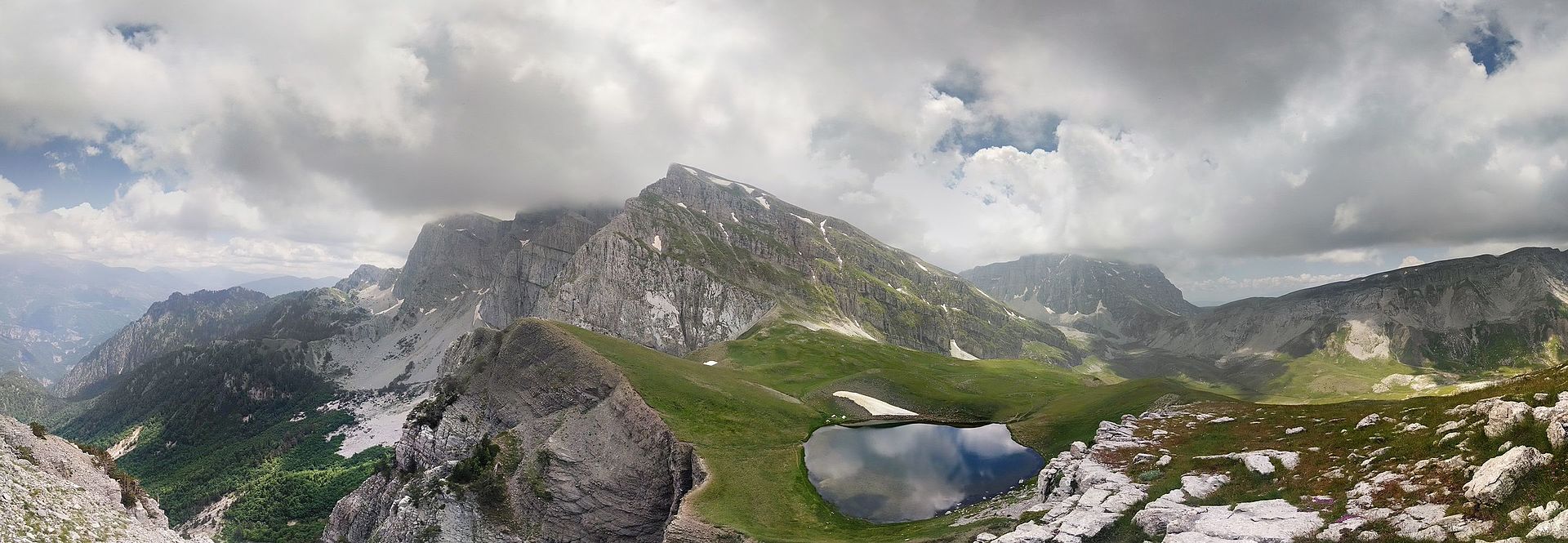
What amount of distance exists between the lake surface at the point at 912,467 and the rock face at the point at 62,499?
155 ft

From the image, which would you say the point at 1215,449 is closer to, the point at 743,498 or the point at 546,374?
the point at 743,498

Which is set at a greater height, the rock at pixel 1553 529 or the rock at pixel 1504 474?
the rock at pixel 1504 474

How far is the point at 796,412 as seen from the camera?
73.0 metres

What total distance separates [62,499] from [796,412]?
59.9 m

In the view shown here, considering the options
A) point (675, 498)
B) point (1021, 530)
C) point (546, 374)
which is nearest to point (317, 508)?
point (546, 374)

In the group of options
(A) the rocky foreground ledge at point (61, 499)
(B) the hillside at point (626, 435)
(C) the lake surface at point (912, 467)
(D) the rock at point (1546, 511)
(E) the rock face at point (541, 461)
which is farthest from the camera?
(E) the rock face at point (541, 461)

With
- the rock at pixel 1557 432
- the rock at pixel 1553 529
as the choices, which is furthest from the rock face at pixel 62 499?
the rock at pixel 1557 432

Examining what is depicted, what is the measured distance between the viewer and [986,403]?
82.8 metres

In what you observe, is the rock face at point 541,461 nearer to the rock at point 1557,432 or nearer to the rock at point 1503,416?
the rock at point 1503,416

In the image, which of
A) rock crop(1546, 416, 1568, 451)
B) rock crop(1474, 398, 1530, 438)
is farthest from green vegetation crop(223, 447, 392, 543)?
rock crop(1546, 416, 1568, 451)

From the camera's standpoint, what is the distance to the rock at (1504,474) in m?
17.7

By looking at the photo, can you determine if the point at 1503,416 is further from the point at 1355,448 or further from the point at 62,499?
the point at 62,499

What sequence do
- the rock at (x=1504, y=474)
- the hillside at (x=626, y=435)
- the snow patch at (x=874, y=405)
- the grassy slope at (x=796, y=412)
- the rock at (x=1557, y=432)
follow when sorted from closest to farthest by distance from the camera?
1. the rock at (x=1504, y=474)
2. the rock at (x=1557, y=432)
3. the grassy slope at (x=796, y=412)
4. the hillside at (x=626, y=435)
5. the snow patch at (x=874, y=405)

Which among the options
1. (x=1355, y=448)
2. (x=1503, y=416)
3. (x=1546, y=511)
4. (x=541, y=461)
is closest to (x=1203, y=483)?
(x=1355, y=448)
